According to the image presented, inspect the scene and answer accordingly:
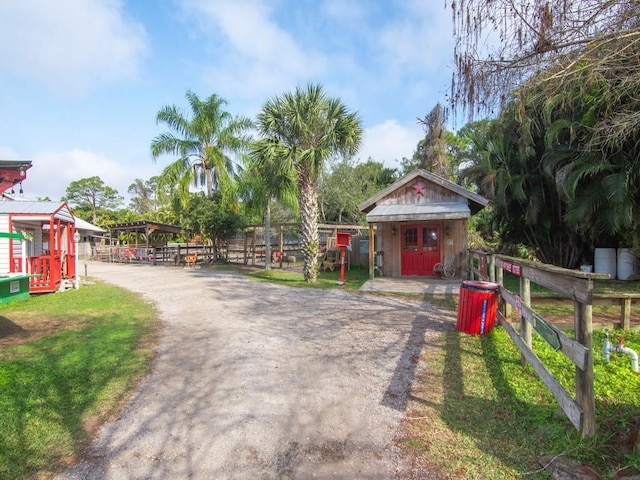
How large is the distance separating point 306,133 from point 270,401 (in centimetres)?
999

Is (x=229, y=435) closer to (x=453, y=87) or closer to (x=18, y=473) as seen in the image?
(x=18, y=473)

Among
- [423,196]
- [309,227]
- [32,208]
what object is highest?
[423,196]

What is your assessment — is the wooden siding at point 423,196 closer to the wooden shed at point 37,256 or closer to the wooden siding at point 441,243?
the wooden siding at point 441,243

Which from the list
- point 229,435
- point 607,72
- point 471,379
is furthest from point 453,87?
point 229,435

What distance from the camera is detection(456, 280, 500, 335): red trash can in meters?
5.95

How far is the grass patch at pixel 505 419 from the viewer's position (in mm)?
2709

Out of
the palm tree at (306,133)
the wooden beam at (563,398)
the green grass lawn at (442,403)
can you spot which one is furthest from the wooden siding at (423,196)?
the wooden beam at (563,398)

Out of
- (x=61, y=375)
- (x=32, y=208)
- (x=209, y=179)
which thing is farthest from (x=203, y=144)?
(x=61, y=375)

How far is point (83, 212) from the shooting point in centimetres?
5319

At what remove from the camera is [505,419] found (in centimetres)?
338

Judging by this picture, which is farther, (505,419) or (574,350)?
(505,419)

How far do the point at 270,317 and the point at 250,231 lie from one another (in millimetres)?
12538

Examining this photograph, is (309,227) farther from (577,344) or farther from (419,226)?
(577,344)

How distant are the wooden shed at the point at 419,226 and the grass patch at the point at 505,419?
8.34m
